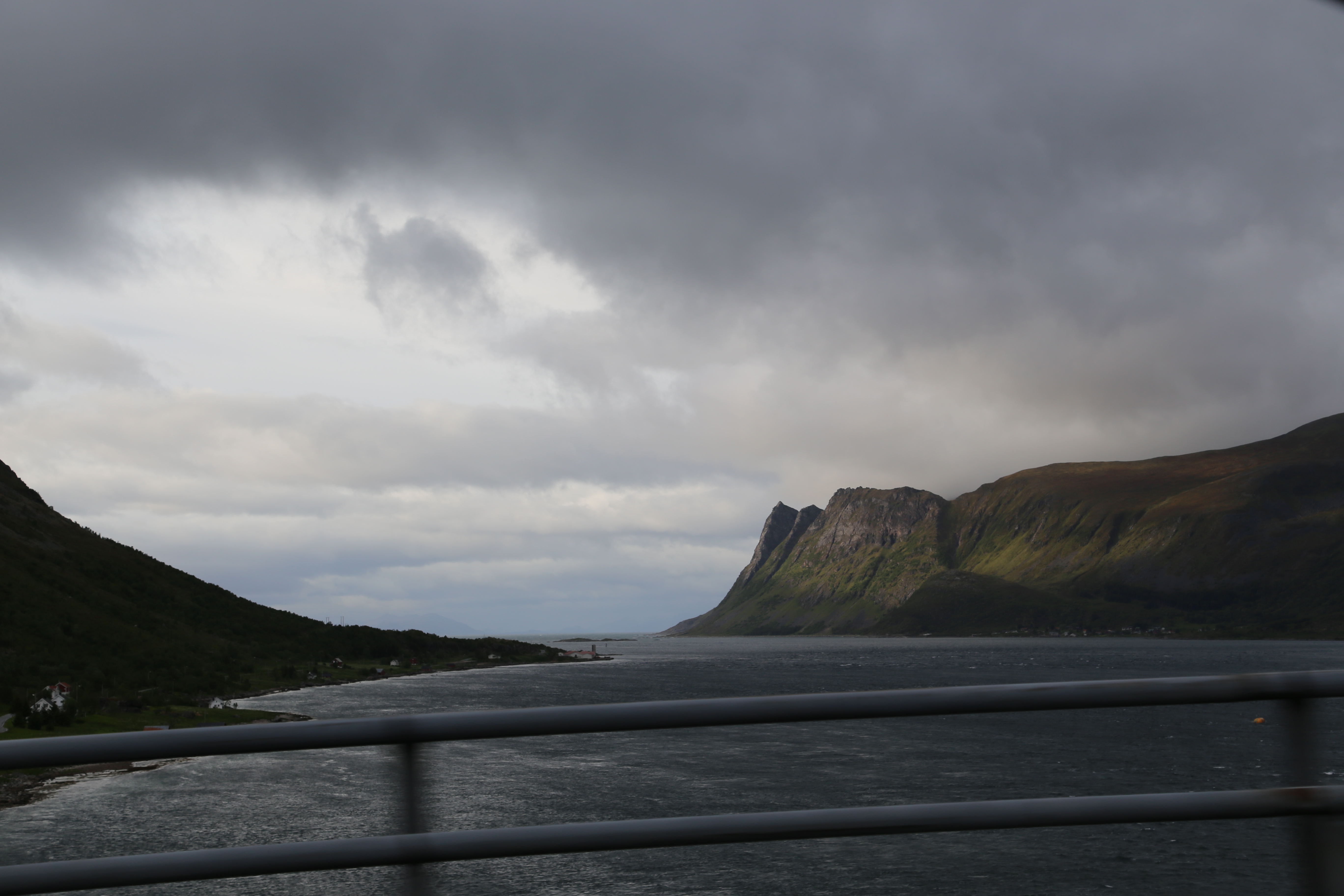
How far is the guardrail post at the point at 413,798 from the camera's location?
11.9ft

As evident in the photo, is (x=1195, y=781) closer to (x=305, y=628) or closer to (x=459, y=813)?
(x=459, y=813)

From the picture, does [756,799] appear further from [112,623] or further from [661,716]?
[112,623]

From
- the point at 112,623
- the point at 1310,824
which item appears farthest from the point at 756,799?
the point at 112,623

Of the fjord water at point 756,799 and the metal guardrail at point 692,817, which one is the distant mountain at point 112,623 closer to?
the fjord water at point 756,799

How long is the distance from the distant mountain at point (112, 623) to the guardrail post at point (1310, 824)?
74.9m

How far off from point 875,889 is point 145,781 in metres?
26.2

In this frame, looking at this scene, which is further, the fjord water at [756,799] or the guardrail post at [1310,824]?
the fjord water at [756,799]

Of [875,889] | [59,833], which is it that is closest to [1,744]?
[875,889]

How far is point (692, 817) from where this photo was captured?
3682mm

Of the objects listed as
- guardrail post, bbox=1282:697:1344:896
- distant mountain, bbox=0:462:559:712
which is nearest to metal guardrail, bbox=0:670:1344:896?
guardrail post, bbox=1282:697:1344:896

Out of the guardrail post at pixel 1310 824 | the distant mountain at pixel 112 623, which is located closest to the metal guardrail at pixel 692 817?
the guardrail post at pixel 1310 824

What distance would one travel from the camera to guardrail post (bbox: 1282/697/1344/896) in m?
3.73

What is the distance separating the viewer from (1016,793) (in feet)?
139

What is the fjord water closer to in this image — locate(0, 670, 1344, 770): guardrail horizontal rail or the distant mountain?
locate(0, 670, 1344, 770): guardrail horizontal rail
